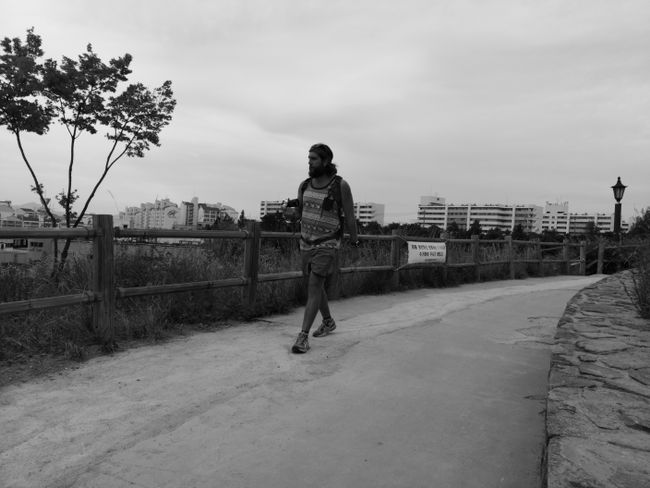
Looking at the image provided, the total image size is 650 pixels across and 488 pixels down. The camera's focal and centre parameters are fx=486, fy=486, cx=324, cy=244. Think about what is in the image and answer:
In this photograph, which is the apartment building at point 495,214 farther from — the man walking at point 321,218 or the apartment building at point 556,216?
the man walking at point 321,218

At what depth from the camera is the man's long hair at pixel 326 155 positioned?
4.56 m

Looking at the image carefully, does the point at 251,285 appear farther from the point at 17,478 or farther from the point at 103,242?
the point at 17,478

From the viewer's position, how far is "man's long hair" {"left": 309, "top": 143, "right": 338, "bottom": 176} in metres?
4.56

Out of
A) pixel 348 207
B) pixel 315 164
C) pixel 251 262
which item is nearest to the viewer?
pixel 315 164

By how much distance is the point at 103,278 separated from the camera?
4258 millimetres

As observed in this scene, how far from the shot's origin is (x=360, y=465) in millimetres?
2424

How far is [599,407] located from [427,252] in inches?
291

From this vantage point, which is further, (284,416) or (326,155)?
(326,155)

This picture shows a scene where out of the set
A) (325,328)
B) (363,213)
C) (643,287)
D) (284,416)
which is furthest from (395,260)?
(363,213)

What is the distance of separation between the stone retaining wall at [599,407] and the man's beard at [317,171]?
8.21 feet

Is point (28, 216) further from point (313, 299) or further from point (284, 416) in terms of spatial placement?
point (284, 416)

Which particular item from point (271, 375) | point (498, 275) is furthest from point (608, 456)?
point (498, 275)

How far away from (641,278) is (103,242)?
5442mm

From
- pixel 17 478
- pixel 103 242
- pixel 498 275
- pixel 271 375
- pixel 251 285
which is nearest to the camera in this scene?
pixel 17 478
